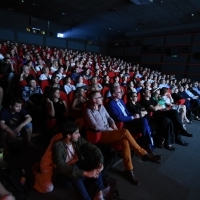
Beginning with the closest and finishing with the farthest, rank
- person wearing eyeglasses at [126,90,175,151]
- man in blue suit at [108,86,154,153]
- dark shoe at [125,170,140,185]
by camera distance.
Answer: dark shoe at [125,170,140,185], man in blue suit at [108,86,154,153], person wearing eyeglasses at [126,90,175,151]

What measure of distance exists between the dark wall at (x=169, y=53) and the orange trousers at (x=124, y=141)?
22.5 ft

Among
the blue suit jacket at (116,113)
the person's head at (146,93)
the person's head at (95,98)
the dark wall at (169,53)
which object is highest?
the dark wall at (169,53)

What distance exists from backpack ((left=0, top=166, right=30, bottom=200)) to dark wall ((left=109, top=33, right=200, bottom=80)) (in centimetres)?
767

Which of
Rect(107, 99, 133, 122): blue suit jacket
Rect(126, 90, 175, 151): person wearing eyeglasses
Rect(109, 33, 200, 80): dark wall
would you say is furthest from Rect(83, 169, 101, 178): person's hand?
Rect(109, 33, 200, 80): dark wall

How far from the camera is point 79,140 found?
4.21 ft

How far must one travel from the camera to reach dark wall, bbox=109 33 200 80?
23.5 ft

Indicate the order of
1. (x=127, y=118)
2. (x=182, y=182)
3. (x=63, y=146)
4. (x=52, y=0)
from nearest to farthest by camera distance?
(x=63, y=146), (x=182, y=182), (x=127, y=118), (x=52, y=0)

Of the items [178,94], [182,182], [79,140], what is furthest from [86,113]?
[178,94]

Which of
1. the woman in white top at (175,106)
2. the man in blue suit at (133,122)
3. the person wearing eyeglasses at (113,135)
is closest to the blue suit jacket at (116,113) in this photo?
the man in blue suit at (133,122)

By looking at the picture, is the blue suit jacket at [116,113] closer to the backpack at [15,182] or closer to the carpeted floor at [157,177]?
the carpeted floor at [157,177]

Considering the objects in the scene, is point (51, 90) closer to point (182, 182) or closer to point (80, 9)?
point (182, 182)

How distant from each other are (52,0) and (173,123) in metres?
4.92

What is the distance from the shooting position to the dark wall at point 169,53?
716 cm

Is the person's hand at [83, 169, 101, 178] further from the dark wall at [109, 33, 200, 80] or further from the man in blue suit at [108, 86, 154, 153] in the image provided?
the dark wall at [109, 33, 200, 80]
